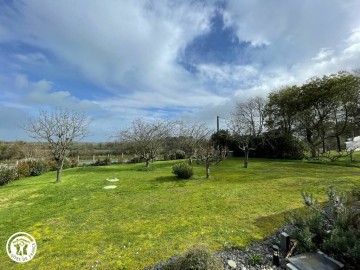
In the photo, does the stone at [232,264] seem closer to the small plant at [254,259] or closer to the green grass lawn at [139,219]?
the small plant at [254,259]

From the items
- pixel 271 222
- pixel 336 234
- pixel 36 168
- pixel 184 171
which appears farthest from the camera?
pixel 36 168

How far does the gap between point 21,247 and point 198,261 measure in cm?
385

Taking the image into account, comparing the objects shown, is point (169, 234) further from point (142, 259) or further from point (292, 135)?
point (292, 135)

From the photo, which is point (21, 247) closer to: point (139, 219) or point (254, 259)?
point (139, 219)

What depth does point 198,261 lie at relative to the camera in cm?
276

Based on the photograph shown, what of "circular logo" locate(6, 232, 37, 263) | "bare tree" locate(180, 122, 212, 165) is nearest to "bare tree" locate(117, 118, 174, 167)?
"bare tree" locate(180, 122, 212, 165)

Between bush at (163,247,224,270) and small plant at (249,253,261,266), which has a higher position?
bush at (163,247,224,270)

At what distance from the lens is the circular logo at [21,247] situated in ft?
12.8

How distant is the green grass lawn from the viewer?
3.80m

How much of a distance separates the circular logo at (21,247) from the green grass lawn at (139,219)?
107mm

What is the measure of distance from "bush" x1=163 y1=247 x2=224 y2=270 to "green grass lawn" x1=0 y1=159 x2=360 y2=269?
825 millimetres

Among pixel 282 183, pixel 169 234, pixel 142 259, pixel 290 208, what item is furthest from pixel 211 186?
pixel 142 259

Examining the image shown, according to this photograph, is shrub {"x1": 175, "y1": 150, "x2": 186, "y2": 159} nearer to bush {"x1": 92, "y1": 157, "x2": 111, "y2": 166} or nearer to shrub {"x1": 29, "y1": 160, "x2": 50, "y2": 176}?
bush {"x1": 92, "y1": 157, "x2": 111, "y2": 166}

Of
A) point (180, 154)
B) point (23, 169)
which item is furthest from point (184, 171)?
point (180, 154)
